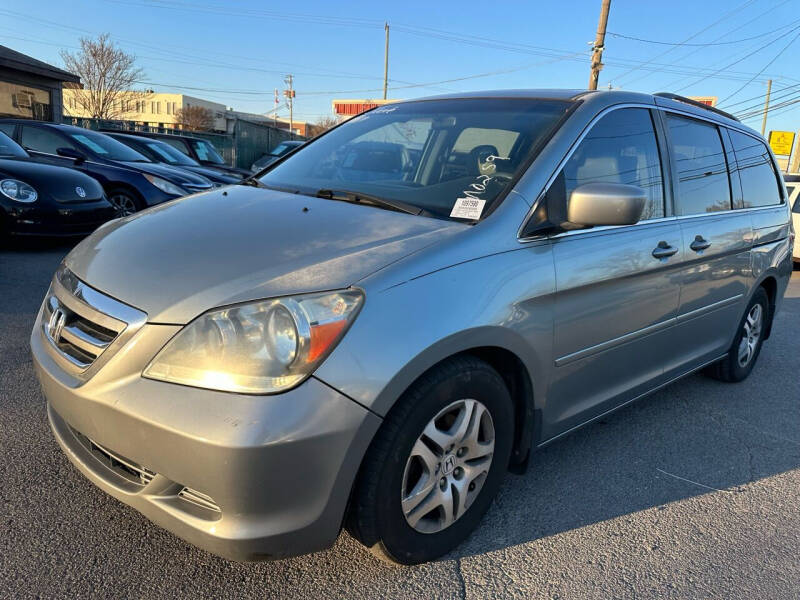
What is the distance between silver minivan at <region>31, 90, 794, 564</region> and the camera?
5.57 ft

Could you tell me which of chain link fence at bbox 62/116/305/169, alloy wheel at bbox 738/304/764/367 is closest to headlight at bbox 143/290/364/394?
alloy wheel at bbox 738/304/764/367

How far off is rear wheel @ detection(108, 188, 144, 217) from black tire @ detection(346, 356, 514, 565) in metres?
6.92

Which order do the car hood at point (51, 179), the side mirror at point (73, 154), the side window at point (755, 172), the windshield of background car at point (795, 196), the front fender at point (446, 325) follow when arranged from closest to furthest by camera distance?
the front fender at point (446, 325), the side window at point (755, 172), the car hood at point (51, 179), the side mirror at point (73, 154), the windshield of background car at point (795, 196)

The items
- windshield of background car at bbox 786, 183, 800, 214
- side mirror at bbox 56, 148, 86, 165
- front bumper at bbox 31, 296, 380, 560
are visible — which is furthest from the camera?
windshield of background car at bbox 786, 183, 800, 214

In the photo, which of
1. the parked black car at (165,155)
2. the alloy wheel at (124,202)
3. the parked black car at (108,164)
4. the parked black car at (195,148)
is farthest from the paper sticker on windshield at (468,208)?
the parked black car at (195,148)

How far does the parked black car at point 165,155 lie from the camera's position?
9.91 meters

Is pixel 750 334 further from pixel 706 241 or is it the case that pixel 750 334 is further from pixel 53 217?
pixel 53 217

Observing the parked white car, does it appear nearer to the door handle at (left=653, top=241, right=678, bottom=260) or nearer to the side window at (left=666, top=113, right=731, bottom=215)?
the side window at (left=666, top=113, right=731, bottom=215)

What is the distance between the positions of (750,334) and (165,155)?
30.7 feet

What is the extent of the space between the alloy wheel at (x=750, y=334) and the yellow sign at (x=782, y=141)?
34553 mm

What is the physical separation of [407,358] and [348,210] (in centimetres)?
86

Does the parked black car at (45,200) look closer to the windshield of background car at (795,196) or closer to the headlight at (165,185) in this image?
the headlight at (165,185)

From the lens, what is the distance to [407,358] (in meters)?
1.81

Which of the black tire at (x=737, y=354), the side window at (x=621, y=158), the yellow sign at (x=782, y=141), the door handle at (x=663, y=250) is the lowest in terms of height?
the black tire at (x=737, y=354)
